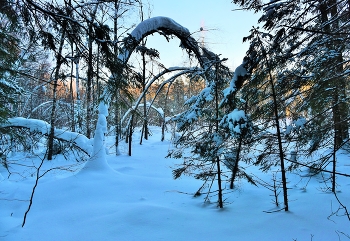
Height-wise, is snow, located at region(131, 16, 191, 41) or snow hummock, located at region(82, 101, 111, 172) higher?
snow, located at region(131, 16, 191, 41)

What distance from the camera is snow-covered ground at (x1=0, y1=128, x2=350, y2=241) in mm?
3117

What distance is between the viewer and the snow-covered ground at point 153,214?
3.12m

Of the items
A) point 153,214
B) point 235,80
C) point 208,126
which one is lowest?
point 153,214

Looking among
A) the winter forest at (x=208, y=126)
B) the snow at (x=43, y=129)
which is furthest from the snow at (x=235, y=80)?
the snow at (x=43, y=129)

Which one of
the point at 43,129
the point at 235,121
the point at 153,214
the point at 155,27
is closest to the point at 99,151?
the point at 43,129

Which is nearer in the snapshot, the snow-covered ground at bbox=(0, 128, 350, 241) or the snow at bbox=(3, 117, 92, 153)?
the snow-covered ground at bbox=(0, 128, 350, 241)

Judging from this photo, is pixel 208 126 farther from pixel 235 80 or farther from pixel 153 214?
pixel 153 214

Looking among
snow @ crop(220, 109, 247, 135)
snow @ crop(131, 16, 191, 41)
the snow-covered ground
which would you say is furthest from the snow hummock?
snow @ crop(220, 109, 247, 135)

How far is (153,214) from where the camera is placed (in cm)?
372

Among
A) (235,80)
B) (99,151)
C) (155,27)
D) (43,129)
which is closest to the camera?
(235,80)

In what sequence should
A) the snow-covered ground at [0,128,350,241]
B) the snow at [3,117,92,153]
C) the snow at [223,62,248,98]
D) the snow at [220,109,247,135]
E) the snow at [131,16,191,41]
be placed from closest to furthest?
the snow-covered ground at [0,128,350,241] < the snow at [220,109,247,135] < the snow at [223,62,248,98] < the snow at [131,16,191,41] < the snow at [3,117,92,153]

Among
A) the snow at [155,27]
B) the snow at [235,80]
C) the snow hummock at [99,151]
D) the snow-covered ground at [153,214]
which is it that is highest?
the snow at [155,27]

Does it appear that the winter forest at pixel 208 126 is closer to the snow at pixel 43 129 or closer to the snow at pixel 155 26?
the snow at pixel 155 26

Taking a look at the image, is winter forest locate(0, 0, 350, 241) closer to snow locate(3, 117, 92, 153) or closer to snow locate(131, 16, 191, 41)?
snow locate(131, 16, 191, 41)
